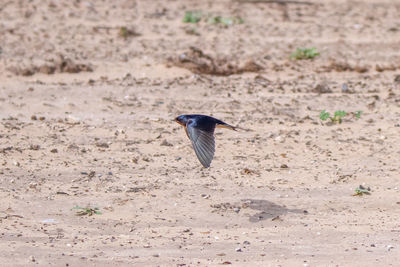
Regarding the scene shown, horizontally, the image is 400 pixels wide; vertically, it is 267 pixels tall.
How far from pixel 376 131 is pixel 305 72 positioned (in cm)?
214

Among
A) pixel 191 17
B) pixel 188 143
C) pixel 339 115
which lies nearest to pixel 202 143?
pixel 188 143

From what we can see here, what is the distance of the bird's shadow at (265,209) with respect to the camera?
19.7ft

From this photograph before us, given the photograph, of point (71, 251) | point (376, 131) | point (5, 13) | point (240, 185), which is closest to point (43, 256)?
point (71, 251)

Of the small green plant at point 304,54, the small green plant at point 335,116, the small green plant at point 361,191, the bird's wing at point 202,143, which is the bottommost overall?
the small green plant at point 361,191

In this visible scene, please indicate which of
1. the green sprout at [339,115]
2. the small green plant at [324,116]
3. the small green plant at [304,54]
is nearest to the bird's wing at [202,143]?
the small green plant at [324,116]

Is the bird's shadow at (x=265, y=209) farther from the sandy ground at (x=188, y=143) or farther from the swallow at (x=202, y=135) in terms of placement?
the swallow at (x=202, y=135)

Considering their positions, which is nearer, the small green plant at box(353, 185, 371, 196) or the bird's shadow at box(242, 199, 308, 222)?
the bird's shadow at box(242, 199, 308, 222)

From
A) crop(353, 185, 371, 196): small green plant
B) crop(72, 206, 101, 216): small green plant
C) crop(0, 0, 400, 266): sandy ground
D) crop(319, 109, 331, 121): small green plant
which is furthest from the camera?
crop(319, 109, 331, 121): small green plant

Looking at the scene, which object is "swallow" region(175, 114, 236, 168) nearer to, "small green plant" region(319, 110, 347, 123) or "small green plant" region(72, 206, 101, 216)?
"small green plant" region(72, 206, 101, 216)

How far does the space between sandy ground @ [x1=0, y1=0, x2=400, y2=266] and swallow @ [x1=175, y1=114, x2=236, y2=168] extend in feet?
1.43

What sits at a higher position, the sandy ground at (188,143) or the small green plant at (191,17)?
the small green plant at (191,17)

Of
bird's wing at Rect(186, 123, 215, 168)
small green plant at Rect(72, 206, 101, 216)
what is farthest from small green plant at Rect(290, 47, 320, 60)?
small green plant at Rect(72, 206, 101, 216)

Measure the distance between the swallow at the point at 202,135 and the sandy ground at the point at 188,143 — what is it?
44 centimetres

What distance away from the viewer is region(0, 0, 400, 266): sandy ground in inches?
220
